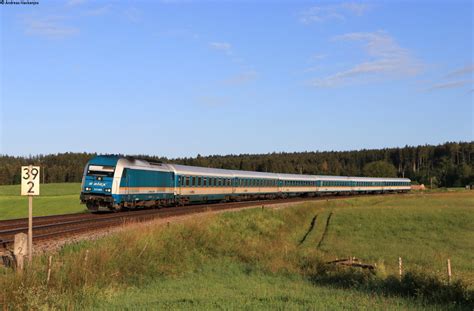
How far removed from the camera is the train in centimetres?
3098

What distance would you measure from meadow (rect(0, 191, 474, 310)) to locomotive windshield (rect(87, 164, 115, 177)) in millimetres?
6316

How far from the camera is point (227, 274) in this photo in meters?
21.0

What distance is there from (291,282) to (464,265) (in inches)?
536

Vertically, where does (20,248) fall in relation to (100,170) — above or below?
below

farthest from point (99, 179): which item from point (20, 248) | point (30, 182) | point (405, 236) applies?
point (405, 236)

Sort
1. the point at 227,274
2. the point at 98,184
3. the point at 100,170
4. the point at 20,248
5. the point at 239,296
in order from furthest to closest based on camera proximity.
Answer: the point at 100,170 → the point at 98,184 → the point at 227,274 → the point at 239,296 → the point at 20,248

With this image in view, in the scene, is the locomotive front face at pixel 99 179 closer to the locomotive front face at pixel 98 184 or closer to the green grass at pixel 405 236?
the locomotive front face at pixel 98 184

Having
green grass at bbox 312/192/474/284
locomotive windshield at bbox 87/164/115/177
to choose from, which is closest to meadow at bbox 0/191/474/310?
green grass at bbox 312/192/474/284

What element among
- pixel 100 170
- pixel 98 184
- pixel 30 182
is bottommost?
pixel 98 184

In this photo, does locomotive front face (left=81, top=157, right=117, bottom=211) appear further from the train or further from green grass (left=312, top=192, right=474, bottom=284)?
green grass (left=312, top=192, right=474, bottom=284)

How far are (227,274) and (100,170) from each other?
44.1ft

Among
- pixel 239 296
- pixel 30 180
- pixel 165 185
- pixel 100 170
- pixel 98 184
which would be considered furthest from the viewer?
pixel 165 185

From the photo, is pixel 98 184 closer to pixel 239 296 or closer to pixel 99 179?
pixel 99 179

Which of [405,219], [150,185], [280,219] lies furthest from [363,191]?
[150,185]
